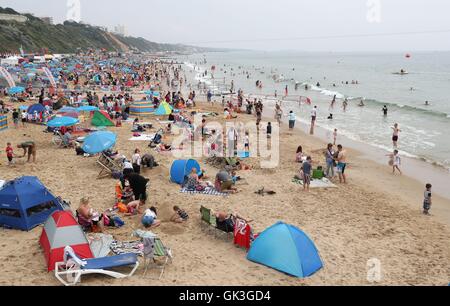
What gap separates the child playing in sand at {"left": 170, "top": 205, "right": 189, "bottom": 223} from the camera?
904 centimetres

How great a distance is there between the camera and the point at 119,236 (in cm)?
824

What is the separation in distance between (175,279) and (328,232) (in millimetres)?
3926

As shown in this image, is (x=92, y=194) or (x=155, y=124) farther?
(x=155, y=124)

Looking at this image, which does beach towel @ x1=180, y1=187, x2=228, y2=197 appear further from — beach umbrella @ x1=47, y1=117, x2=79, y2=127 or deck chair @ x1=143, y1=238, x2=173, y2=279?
beach umbrella @ x1=47, y1=117, x2=79, y2=127

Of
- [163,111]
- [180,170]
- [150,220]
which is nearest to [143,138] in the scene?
[163,111]

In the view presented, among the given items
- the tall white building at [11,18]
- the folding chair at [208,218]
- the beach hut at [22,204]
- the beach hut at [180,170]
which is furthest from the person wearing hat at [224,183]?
the tall white building at [11,18]

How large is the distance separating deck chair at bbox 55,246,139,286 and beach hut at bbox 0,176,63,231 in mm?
2234

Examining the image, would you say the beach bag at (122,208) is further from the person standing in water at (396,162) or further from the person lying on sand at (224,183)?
the person standing in water at (396,162)

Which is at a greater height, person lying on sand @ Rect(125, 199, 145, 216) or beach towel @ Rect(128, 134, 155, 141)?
beach towel @ Rect(128, 134, 155, 141)

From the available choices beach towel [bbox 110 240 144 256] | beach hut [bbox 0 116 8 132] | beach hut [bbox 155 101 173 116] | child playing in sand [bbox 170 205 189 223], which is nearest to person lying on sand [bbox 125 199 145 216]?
child playing in sand [bbox 170 205 189 223]

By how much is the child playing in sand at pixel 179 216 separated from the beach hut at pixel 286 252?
7.34 feet

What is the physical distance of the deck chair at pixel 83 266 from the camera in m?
6.32
